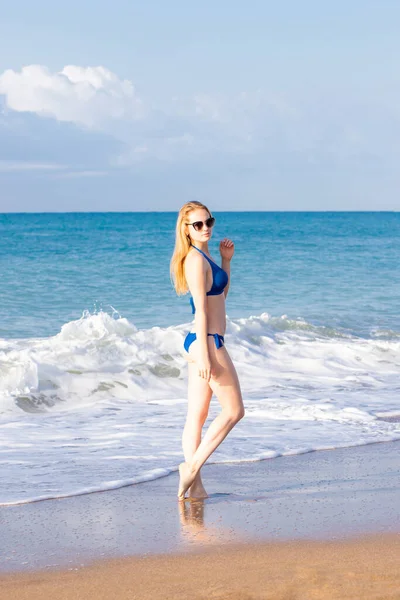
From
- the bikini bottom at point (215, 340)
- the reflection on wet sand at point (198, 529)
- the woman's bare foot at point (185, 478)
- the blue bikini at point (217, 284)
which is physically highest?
the blue bikini at point (217, 284)

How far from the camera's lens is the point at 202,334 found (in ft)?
16.0

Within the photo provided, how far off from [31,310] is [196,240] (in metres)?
13.5

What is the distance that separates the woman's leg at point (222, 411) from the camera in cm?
496

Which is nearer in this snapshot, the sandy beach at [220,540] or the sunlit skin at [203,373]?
the sandy beach at [220,540]

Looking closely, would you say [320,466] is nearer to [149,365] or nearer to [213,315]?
[213,315]

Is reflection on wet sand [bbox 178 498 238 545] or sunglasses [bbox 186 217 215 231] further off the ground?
sunglasses [bbox 186 217 215 231]

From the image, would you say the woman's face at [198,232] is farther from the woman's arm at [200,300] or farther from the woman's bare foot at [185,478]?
the woman's bare foot at [185,478]

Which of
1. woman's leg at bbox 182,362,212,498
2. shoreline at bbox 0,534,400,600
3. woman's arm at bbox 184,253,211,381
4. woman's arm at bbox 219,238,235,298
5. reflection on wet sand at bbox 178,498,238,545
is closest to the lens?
shoreline at bbox 0,534,400,600

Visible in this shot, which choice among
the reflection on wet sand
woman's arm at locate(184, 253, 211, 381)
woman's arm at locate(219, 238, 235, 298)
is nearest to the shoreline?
the reflection on wet sand

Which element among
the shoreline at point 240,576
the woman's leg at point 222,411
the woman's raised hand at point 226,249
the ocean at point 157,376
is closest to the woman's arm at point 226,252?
the woman's raised hand at point 226,249

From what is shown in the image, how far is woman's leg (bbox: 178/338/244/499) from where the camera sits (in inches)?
195

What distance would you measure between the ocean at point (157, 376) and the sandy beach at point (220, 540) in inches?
22.5

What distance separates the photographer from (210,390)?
5.12 metres

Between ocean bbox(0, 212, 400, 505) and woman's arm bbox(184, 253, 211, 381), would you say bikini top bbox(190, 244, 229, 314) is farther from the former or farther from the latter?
ocean bbox(0, 212, 400, 505)
